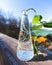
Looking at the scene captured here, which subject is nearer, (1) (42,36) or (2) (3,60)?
(2) (3,60)

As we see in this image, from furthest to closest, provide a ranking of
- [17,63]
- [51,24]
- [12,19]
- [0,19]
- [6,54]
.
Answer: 1. [0,19]
2. [12,19]
3. [6,54]
4. [17,63]
5. [51,24]

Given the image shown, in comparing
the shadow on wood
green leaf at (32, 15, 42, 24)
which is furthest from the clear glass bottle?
the shadow on wood

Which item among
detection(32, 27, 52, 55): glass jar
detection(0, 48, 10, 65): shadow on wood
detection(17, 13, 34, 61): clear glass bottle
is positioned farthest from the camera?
detection(0, 48, 10, 65): shadow on wood

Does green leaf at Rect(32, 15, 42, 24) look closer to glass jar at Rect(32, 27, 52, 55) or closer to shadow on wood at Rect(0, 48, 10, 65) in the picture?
glass jar at Rect(32, 27, 52, 55)

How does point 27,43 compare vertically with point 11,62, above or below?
above

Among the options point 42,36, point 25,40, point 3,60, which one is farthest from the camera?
point 42,36

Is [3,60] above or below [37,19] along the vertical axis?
below

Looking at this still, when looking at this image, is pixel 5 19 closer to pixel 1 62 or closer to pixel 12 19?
pixel 12 19

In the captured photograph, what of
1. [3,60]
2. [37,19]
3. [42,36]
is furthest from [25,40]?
[42,36]

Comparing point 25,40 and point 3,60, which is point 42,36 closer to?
point 3,60

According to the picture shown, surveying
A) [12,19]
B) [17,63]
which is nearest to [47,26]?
[17,63]

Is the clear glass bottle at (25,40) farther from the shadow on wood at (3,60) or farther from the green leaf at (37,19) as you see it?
the shadow on wood at (3,60)
